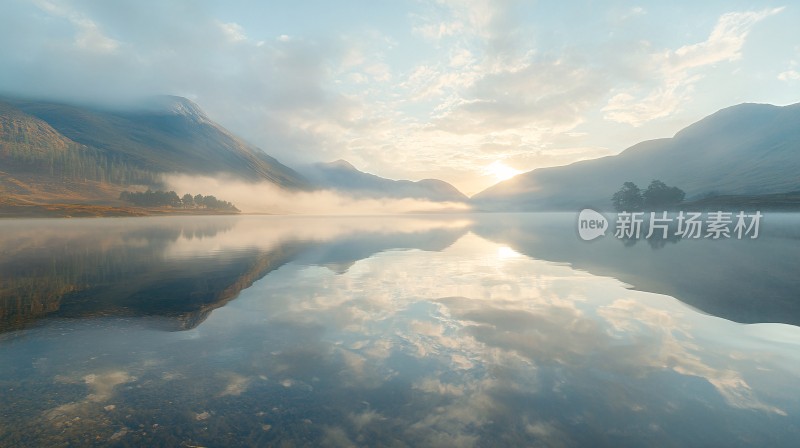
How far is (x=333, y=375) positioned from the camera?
13.6 metres

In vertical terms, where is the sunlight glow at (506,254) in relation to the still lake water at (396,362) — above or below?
above

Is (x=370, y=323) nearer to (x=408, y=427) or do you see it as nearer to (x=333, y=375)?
(x=333, y=375)

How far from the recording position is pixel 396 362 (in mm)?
14719

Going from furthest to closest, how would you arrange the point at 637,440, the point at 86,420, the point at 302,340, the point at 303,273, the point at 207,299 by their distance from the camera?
1. the point at 303,273
2. the point at 207,299
3. the point at 302,340
4. the point at 86,420
5. the point at 637,440

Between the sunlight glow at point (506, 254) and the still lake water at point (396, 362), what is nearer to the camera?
the still lake water at point (396, 362)

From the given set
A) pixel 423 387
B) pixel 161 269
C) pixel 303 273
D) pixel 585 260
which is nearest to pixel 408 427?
pixel 423 387

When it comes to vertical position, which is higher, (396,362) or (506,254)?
(506,254)

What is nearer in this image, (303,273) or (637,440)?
(637,440)

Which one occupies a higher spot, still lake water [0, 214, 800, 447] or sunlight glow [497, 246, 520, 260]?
sunlight glow [497, 246, 520, 260]

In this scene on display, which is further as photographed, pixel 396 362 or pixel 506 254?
pixel 506 254

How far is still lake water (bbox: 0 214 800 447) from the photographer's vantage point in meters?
10.2

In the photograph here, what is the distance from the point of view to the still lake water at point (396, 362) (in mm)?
10250

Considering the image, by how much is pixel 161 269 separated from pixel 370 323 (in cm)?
2760

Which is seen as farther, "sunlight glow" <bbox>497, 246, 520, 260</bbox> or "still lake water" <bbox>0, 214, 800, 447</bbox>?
"sunlight glow" <bbox>497, 246, 520, 260</bbox>
